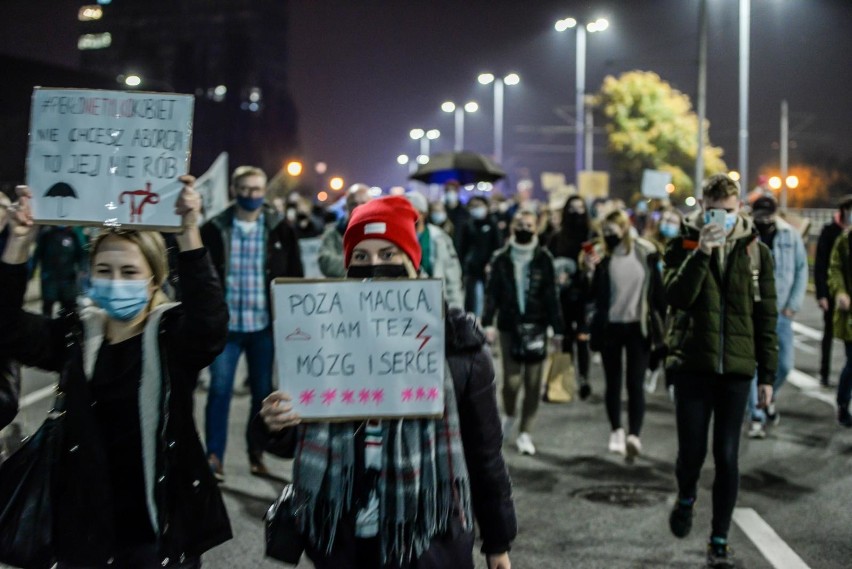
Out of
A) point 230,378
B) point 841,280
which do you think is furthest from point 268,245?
point 841,280

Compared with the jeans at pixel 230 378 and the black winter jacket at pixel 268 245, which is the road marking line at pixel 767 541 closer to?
the jeans at pixel 230 378

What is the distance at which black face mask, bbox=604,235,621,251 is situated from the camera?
9070mm

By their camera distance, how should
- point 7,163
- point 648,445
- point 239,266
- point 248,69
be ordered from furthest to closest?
point 248,69 < point 7,163 < point 648,445 < point 239,266

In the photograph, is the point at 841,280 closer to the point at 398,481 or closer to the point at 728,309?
the point at 728,309

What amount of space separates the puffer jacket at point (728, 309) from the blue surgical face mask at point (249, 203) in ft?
10.2

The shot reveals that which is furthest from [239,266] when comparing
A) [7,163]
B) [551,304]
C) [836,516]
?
[7,163]

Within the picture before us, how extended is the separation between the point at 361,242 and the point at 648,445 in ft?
20.0

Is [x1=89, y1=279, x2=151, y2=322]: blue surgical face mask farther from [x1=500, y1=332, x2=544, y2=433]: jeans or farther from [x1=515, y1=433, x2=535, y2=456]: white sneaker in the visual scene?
[x1=500, y1=332, x2=544, y2=433]: jeans

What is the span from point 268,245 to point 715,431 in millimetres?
3464

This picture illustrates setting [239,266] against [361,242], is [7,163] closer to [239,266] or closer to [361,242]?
[239,266]

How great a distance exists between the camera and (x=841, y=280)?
10.1 metres

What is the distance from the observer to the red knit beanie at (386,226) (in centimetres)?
342

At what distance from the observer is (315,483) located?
3.25m

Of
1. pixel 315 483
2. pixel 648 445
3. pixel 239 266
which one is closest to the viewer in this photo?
pixel 315 483
